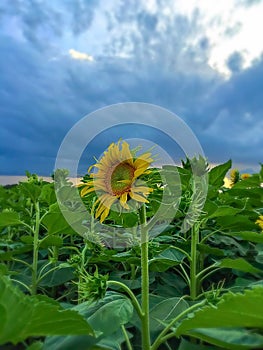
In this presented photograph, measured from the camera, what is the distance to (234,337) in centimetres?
69

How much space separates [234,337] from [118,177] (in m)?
0.46

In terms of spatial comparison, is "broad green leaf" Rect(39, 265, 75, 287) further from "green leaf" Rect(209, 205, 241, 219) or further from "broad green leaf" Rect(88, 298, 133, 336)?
"broad green leaf" Rect(88, 298, 133, 336)

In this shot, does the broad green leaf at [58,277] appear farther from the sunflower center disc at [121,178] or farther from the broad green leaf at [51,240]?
the sunflower center disc at [121,178]

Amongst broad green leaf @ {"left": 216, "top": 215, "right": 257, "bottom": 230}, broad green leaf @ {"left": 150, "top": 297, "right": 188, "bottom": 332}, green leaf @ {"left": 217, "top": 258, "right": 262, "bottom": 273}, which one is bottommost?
broad green leaf @ {"left": 150, "top": 297, "right": 188, "bottom": 332}

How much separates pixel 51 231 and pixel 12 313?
3.41ft

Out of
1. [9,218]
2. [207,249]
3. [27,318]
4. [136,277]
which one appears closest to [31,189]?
[9,218]

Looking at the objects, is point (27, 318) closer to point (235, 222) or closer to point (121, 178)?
point (121, 178)

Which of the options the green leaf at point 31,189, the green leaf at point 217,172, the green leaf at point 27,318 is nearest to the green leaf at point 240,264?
the green leaf at point 27,318

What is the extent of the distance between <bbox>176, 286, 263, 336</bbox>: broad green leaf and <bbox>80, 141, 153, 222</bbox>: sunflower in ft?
1.12

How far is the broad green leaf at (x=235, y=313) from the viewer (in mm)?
621

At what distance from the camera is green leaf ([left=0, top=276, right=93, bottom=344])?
57 centimetres

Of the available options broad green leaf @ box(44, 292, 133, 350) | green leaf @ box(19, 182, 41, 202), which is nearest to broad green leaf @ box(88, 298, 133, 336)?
broad green leaf @ box(44, 292, 133, 350)

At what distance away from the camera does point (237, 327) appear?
2.35 feet

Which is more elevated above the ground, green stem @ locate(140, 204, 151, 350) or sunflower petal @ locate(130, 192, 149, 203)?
sunflower petal @ locate(130, 192, 149, 203)
